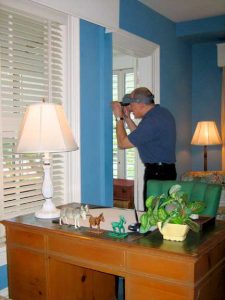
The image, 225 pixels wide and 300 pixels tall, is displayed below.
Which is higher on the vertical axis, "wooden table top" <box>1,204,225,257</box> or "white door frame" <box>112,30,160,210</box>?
"white door frame" <box>112,30,160,210</box>

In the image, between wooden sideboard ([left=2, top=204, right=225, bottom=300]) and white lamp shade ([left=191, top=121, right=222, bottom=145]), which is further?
white lamp shade ([left=191, top=121, right=222, bottom=145])

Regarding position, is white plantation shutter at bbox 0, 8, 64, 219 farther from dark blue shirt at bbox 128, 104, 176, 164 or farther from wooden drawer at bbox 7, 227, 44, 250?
dark blue shirt at bbox 128, 104, 176, 164

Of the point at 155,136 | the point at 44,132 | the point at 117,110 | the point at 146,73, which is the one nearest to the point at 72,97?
the point at 117,110

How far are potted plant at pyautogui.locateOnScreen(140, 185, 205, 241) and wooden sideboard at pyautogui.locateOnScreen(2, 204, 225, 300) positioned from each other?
0.04 m

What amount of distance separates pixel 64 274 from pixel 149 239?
2.10 feet

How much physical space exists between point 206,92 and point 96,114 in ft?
7.57

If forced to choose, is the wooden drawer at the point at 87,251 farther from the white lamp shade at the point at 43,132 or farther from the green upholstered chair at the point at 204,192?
the green upholstered chair at the point at 204,192

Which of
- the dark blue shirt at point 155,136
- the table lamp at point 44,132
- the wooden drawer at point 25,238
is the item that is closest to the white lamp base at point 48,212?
the wooden drawer at point 25,238

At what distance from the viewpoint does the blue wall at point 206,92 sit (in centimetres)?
487

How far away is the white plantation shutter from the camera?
2404 millimetres

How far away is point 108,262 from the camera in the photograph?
1.74 m

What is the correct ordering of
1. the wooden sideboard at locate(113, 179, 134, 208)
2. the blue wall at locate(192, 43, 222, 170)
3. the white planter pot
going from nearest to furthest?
1. the white planter pot
2. the wooden sideboard at locate(113, 179, 134, 208)
3. the blue wall at locate(192, 43, 222, 170)

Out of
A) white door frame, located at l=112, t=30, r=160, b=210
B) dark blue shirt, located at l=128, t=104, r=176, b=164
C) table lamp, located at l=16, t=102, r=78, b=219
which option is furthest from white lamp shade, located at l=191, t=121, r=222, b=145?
table lamp, located at l=16, t=102, r=78, b=219

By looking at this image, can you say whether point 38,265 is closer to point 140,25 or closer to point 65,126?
point 65,126
